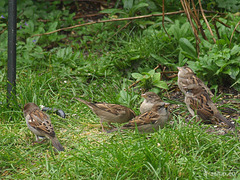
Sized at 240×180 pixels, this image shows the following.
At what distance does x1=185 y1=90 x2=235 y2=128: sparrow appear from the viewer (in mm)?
5121

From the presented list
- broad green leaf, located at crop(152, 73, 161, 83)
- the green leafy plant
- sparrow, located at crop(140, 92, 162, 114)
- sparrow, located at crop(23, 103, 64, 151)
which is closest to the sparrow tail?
sparrow, located at crop(23, 103, 64, 151)

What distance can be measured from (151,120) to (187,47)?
6.50 feet

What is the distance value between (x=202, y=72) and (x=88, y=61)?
214 centimetres

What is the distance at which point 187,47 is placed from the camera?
6.39m

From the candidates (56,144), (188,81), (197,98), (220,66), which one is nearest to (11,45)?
(56,144)

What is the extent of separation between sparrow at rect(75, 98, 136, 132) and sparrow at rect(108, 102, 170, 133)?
26cm

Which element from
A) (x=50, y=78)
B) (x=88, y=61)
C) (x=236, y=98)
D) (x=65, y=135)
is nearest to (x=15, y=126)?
(x=65, y=135)

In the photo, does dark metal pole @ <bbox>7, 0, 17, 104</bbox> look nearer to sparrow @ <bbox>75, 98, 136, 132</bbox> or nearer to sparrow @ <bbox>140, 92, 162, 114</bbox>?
sparrow @ <bbox>75, 98, 136, 132</bbox>

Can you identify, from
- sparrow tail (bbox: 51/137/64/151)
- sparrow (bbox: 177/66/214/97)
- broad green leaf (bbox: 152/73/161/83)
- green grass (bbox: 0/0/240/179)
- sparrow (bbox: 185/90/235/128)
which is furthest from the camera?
broad green leaf (bbox: 152/73/161/83)

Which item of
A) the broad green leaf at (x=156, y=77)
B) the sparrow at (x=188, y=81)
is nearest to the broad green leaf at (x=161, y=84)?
the broad green leaf at (x=156, y=77)

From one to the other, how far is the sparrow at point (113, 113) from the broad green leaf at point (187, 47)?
1.72 m

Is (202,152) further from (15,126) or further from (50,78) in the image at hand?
(50,78)

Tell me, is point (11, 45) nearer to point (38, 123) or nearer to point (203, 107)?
point (38, 123)

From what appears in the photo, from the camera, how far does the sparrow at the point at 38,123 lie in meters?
4.75
